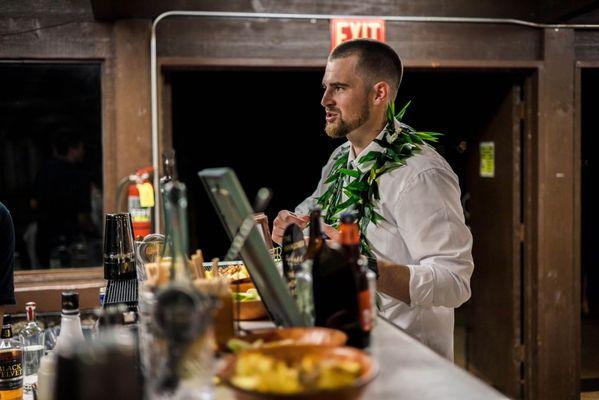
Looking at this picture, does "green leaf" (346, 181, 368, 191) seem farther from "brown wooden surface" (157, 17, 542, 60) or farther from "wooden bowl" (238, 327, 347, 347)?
"brown wooden surface" (157, 17, 542, 60)

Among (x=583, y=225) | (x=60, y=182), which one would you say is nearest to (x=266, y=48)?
(x=60, y=182)

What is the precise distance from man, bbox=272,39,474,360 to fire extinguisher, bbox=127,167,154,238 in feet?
6.01

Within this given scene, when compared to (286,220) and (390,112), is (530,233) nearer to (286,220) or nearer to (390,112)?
(390,112)

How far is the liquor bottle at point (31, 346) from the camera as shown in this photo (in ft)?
8.51

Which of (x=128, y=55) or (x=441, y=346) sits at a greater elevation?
(x=128, y=55)

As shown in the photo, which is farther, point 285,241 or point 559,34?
point 559,34

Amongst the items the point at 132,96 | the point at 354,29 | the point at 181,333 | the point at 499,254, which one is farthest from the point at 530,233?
the point at 181,333

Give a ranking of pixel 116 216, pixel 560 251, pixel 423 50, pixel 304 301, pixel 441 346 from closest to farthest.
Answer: pixel 304 301 → pixel 441 346 → pixel 116 216 → pixel 423 50 → pixel 560 251

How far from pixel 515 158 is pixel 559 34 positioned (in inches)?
36.6

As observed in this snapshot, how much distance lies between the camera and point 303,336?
155cm

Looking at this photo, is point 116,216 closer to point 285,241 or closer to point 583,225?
point 285,241

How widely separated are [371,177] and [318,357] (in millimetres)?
1384

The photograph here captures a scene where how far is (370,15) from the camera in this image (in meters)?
4.81

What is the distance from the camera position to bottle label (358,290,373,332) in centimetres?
162
